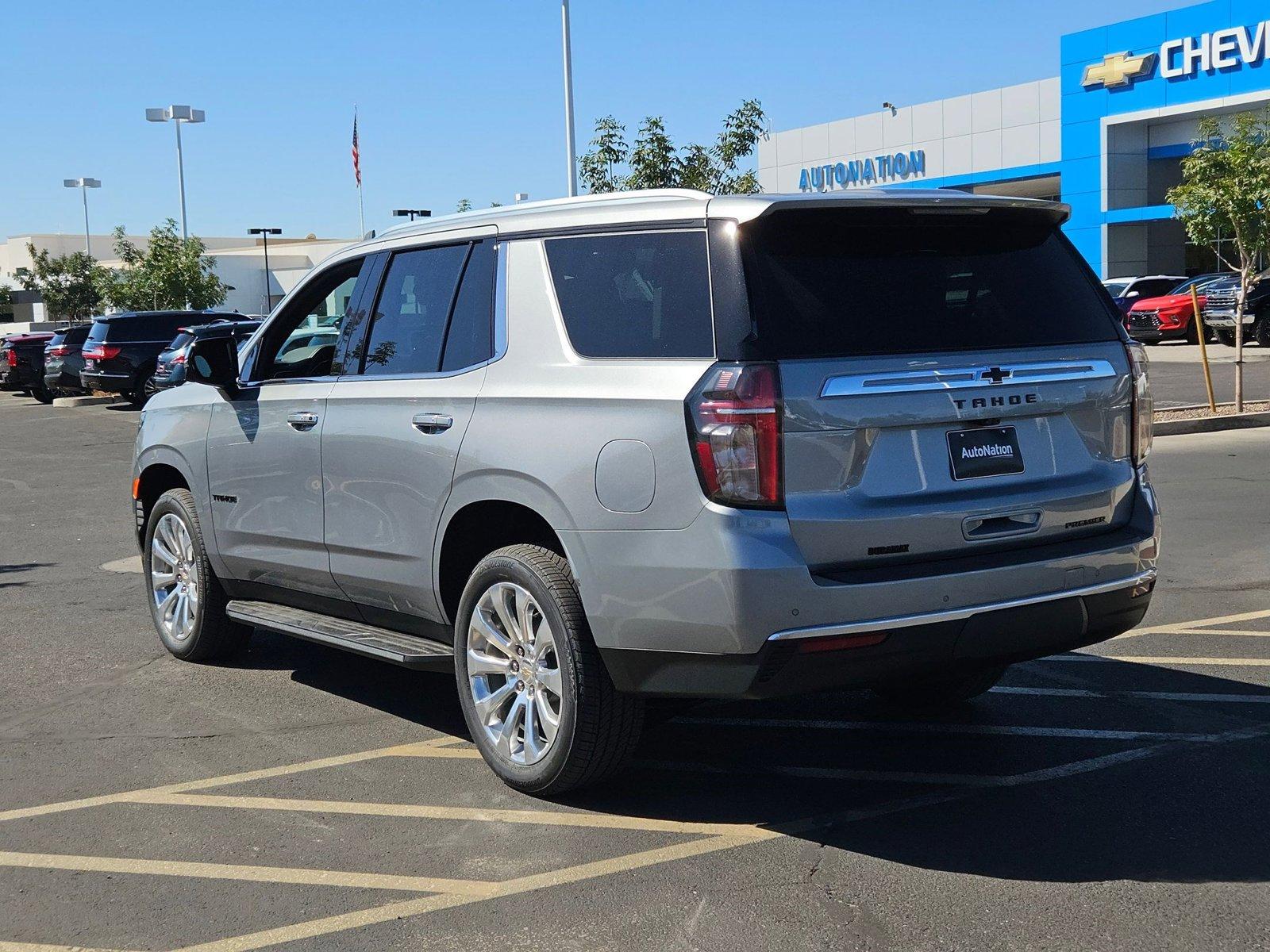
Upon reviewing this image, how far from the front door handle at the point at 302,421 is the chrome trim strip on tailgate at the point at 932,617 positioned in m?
2.59

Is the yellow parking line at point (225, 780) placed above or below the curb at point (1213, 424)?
above

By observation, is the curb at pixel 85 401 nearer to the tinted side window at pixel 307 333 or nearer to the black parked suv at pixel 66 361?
the black parked suv at pixel 66 361

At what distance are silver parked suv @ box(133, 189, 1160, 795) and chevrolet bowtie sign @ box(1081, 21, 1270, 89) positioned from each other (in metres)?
A: 43.7

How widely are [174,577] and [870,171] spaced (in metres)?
54.1

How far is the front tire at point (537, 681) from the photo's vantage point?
15.5 ft

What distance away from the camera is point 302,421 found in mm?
6121

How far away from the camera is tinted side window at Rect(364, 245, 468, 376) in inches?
220

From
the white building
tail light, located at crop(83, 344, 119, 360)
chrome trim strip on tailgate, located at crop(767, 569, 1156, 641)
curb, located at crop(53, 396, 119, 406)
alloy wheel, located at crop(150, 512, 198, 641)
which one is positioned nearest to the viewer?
chrome trim strip on tailgate, located at crop(767, 569, 1156, 641)

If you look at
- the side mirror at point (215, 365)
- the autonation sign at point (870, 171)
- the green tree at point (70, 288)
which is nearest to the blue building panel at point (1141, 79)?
the autonation sign at point (870, 171)

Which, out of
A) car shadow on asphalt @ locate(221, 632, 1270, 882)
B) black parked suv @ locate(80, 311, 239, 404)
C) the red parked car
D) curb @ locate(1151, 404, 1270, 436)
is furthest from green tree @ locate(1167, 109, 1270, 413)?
black parked suv @ locate(80, 311, 239, 404)

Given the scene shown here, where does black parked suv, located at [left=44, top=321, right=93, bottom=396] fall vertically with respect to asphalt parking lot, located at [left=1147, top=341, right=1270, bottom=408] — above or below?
above

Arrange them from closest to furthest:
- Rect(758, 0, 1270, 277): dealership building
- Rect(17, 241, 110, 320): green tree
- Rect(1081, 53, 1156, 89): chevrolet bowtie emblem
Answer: Rect(758, 0, 1270, 277): dealership building < Rect(1081, 53, 1156, 89): chevrolet bowtie emblem < Rect(17, 241, 110, 320): green tree

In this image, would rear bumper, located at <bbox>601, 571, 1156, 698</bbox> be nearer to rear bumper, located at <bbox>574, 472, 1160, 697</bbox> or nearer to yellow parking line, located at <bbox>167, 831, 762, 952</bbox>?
rear bumper, located at <bbox>574, 472, 1160, 697</bbox>

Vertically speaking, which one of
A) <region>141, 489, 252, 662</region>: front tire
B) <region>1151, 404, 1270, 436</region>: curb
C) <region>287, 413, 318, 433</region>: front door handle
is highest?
<region>287, 413, 318, 433</region>: front door handle
